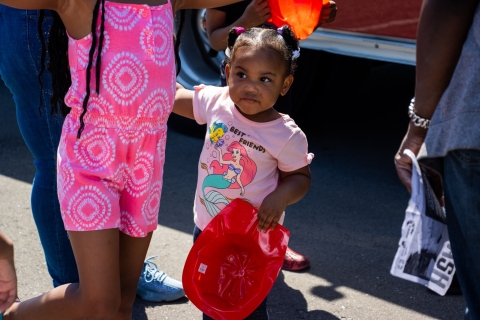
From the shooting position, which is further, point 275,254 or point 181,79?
point 181,79

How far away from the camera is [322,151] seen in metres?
5.53

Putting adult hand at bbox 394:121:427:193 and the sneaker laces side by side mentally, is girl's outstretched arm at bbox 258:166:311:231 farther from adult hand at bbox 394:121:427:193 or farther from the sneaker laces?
the sneaker laces

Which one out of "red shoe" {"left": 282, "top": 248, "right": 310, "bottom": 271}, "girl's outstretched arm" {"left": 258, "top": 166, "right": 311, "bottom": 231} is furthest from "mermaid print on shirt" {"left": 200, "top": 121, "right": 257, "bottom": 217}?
"red shoe" {"left": 282, "top": 248, "right": 310, "bottom": 271}

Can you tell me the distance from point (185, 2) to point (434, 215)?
125cm

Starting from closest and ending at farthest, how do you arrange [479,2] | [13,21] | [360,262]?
[479,2]
[13,21]
[360,262]

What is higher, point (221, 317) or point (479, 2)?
point (479, 2)

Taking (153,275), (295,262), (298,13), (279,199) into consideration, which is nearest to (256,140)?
(279,199)

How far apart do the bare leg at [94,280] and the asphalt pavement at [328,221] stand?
84cm

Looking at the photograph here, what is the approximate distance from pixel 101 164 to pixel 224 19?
1389mm

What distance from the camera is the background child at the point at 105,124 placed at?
2336mm

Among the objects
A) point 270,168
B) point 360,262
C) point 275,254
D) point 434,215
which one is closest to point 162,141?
point 270,168

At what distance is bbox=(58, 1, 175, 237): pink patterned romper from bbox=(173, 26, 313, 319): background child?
33 centimetres

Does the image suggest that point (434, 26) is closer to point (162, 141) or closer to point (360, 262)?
point (162, 141)

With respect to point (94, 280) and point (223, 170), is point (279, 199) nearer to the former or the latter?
point (223, 170)
